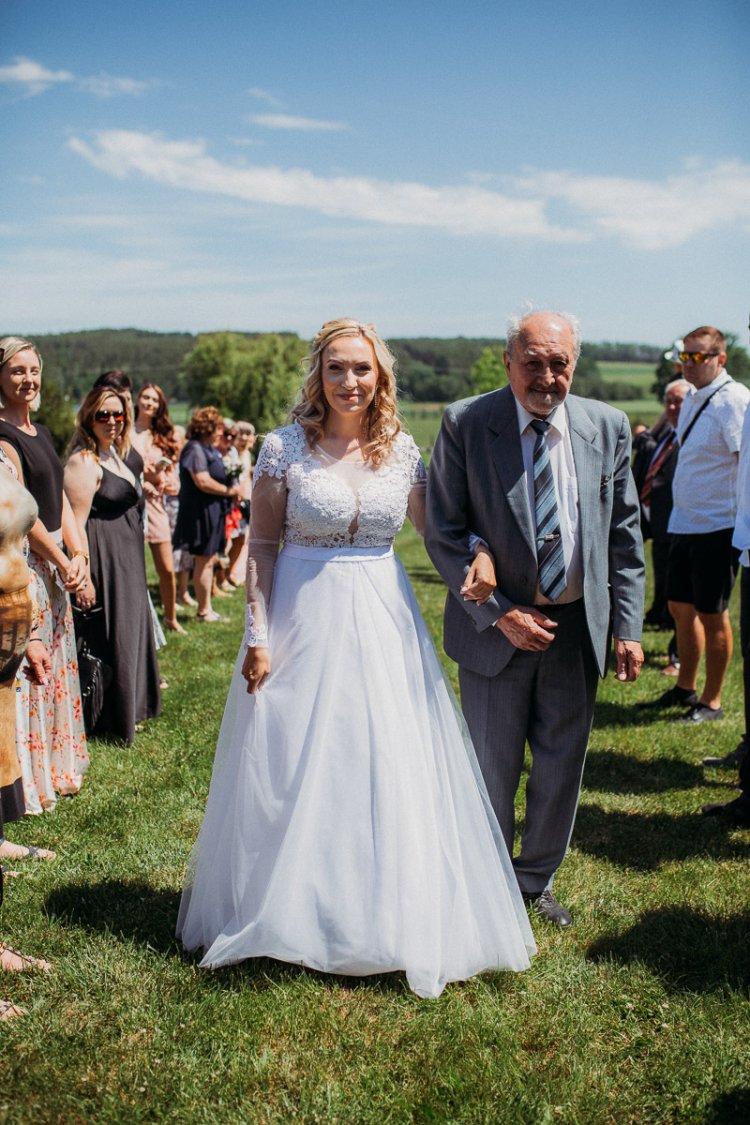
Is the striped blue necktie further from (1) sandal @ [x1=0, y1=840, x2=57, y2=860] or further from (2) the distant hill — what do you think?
(2) the distant hill

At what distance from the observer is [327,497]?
12.1 ft

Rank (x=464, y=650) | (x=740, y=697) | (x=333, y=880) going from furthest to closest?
(x=740, y=697), (x=464, y=650), (x=333, y=880)

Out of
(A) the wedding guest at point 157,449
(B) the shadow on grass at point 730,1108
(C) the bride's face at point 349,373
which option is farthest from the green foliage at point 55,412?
(B) the shadow on grass at point 730,1108

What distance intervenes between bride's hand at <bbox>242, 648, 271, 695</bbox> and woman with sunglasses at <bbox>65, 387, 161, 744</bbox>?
2.86m

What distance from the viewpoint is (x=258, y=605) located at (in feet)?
12.4

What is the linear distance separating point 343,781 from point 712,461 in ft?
14.8

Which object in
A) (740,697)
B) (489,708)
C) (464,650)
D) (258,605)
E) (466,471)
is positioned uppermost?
(466,471)

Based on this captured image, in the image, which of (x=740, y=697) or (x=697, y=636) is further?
(x=740, y=697)

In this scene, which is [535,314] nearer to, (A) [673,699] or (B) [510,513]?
(B) [510,513]

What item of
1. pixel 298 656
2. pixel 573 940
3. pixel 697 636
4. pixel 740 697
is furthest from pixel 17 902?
pixel 740 697

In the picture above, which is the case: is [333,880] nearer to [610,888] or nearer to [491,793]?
[491,793]

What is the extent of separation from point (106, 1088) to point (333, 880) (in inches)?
38.9

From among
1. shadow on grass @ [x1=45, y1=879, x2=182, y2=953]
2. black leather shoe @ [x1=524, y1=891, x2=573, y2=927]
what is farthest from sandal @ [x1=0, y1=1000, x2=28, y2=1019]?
black leather shoe @ [x1=524, y1=891, x2=573, y2=927]

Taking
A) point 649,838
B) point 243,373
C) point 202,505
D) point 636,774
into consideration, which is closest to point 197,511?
point 202,505
